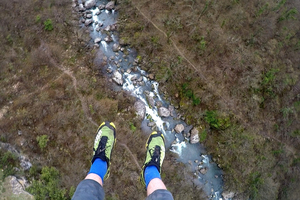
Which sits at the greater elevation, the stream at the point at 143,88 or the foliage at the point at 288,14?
the foliage at the point at 288,14

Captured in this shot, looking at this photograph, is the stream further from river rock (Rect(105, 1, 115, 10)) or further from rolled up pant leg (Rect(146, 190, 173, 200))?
rolled up pant leg (Rect(146, 190, 173, 200))

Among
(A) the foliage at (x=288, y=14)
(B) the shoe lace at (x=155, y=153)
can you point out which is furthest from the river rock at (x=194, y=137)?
(A) the foliage at (x=288, y=14)

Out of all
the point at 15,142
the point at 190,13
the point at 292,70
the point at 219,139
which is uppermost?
the point at 190,13

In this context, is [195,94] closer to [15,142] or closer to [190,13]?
[190,13]

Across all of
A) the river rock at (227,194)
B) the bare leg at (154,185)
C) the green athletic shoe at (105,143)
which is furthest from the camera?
the river rock at (227,194)

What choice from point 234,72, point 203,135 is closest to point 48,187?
point 203,135

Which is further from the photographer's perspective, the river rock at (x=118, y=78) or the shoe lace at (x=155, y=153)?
the river rock at (x=118, y=78)

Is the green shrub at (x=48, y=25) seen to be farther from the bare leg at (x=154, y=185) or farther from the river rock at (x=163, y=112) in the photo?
the bare leg at (x=154, y=185)

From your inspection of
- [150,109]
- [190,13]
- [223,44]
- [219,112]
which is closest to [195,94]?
[219,112]
